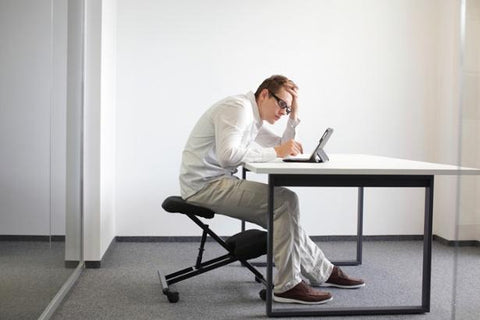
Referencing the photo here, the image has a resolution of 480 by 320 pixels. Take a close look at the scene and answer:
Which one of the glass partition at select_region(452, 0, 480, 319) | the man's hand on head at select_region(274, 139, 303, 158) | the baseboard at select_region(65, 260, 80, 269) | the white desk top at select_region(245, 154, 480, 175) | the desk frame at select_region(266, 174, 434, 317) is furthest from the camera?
the baseboard at select_region(65, 260, 80, 269)

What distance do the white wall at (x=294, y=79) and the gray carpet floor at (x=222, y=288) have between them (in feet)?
1.62

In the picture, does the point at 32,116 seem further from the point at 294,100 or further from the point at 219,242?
the point at 294,100

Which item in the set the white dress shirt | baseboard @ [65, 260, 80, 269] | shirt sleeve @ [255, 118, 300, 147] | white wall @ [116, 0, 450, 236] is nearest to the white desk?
the white dress shirt

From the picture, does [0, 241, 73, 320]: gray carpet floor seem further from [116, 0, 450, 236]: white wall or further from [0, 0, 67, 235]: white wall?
[116, 0, 450, 236]: white wall

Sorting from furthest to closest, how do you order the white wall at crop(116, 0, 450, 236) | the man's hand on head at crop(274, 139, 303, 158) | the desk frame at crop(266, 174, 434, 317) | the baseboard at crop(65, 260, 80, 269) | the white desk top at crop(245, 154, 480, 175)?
the white wall at crop(116, 0, 450, 236) < the baseboard at crop(65, 260, 80, 269) < the man's hand on head at crop(274, 139, 303, 158) < the desk frame at crop(266, 174, 434, 317) < the white desk top at crop(245, 154, 480, 175)

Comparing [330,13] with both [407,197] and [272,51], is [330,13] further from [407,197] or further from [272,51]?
[407,197]

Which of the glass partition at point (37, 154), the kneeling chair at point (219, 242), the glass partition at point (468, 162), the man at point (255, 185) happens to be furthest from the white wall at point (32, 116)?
the glass partition at point (468, 162)

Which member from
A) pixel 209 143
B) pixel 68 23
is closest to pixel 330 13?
pixel 209 143

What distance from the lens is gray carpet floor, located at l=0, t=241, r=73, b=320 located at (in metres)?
2.10

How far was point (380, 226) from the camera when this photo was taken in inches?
204

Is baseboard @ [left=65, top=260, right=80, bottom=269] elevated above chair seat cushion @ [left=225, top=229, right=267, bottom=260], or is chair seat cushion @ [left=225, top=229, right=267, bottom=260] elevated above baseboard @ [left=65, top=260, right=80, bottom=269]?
chair seat cushion @ [left=225, top=229, right=267, bottom=260]

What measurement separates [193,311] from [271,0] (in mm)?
2742

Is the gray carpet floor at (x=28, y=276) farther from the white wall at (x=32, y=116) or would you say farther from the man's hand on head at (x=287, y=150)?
the man's hand on head at (x=287, y=150)

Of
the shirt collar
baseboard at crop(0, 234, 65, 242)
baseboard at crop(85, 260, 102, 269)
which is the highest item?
the shirt collar
